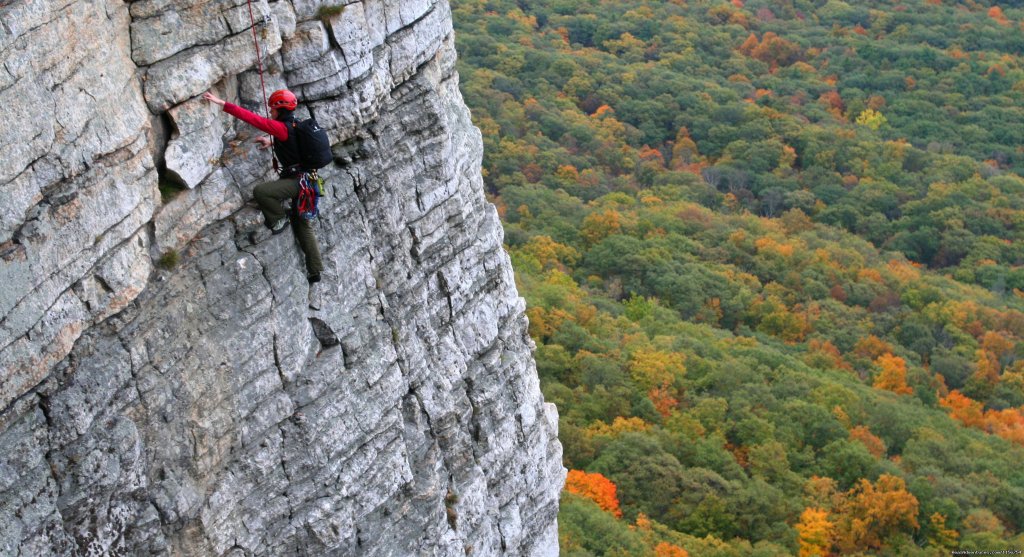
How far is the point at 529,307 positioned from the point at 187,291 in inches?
1464

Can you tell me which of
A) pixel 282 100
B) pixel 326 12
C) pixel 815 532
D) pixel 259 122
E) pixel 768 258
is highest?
pixel 326 12

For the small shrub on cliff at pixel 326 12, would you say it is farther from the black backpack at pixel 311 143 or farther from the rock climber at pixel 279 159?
the black backpack at pixel 311 143

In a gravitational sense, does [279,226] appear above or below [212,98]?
below

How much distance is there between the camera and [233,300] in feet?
33.1

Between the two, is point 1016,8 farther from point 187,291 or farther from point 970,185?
point 187,291

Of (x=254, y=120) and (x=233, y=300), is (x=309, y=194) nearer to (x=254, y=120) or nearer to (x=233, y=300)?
(x=254, y=120)

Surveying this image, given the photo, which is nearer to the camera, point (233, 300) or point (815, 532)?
point (233, 300)

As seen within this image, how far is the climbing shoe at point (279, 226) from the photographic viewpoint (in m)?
10.5

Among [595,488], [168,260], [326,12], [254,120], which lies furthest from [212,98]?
[595,488]

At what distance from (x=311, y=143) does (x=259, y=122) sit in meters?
0.54

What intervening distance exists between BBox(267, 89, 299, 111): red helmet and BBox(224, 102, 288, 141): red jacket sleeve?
0.16 metres

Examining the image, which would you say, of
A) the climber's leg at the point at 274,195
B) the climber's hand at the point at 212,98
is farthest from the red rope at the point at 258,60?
the climber's leg at the point at 274,195

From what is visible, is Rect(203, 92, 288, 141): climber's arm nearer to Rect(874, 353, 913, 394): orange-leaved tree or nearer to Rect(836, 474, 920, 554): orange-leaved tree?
Rect(836, 474, 920, 554): orange-leaved tree

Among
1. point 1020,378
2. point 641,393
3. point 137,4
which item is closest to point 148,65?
point 137,4
